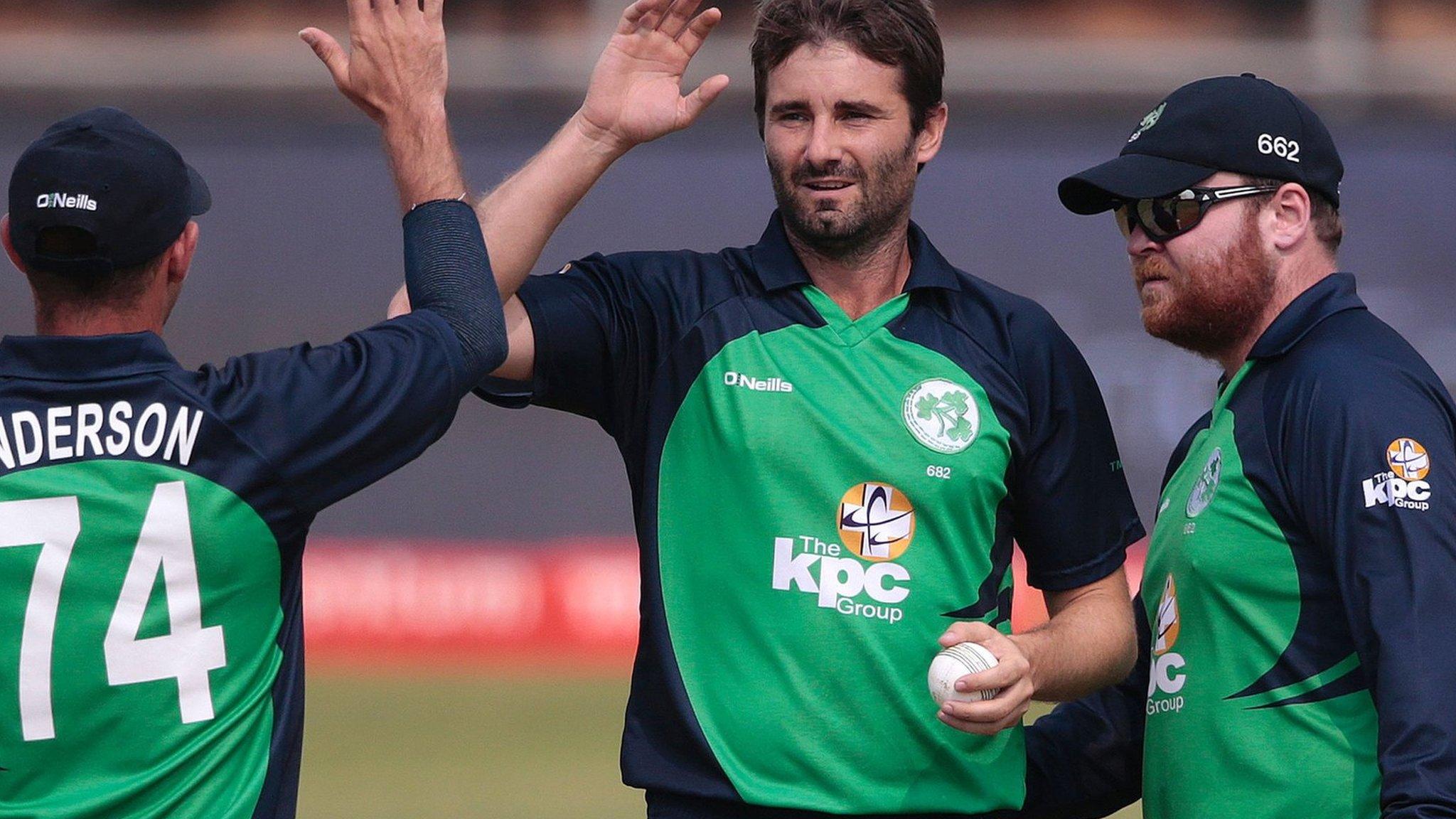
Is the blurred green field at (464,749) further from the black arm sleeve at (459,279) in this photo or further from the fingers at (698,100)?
the black arm sleeve at (459,279)

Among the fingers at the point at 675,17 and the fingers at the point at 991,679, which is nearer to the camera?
the fingers at the point at 991,679

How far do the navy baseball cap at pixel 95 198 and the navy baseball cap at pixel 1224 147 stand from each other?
1.72 m

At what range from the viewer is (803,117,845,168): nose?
130 inches

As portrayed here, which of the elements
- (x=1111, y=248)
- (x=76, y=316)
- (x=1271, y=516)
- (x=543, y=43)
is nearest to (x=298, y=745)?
(x=76, y=316)

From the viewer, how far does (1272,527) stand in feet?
9.80

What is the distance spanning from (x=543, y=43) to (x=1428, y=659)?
1014 centimetres

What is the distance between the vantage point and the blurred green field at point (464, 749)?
7164 mm

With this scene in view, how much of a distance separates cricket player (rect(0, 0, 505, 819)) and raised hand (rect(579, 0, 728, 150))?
62 centimetres

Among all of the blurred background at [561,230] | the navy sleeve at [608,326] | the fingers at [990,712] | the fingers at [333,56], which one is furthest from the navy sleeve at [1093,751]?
the blurred background at [561,230]

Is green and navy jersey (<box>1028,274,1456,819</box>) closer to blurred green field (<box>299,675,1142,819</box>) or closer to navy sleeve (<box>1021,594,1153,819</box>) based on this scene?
navy sleeve (<box>1021,594,1153,819</box>)

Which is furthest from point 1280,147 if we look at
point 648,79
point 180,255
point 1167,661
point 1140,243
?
point 180,255

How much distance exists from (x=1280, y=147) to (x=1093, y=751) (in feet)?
4.21

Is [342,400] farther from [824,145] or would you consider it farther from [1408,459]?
[1408,459]

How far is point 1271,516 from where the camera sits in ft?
9.82
